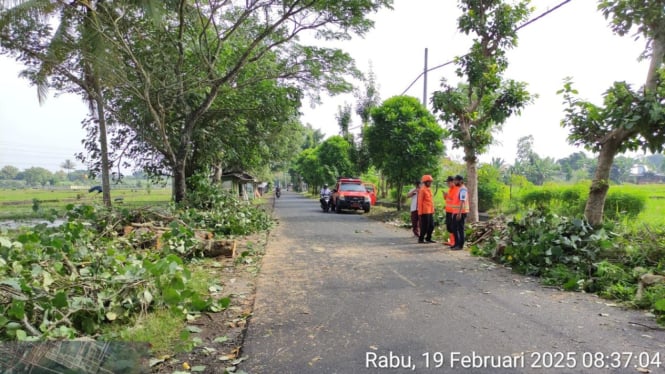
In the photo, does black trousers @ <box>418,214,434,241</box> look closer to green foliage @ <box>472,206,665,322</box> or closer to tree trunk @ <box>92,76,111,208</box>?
green foliage @ <box>472,206,665,322</box>

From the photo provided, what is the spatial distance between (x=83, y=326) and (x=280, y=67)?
40.2 feet

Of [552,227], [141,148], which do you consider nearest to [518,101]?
[552,227]

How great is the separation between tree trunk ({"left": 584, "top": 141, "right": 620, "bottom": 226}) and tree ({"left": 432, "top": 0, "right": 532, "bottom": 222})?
12.5ft

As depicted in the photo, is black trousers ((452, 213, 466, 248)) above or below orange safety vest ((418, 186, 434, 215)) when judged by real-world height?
below

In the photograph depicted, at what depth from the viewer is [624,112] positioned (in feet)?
22.2

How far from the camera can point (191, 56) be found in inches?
585

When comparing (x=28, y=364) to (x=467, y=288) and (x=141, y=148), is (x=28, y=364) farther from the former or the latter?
(x=141, y=148)

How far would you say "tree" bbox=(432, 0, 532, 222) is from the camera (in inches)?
430

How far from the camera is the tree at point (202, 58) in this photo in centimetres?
1168

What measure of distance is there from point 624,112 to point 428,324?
5.37 metres

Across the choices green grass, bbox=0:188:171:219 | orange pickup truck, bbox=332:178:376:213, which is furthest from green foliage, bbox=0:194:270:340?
orange pickup truck, bbox=332:178:376:213

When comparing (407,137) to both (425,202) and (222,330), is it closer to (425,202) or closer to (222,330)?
(425,202)

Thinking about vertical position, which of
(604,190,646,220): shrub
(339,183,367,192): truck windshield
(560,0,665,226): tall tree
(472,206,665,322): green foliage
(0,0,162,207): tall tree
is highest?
(0,0,162,207): tall tree

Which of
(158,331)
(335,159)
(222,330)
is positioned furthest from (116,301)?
(335,159)
